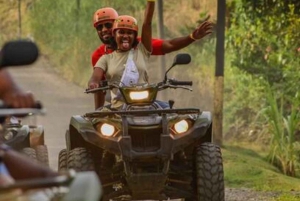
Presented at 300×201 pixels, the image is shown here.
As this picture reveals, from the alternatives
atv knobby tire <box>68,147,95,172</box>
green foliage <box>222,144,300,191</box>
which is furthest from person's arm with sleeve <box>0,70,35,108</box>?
green foliage <box>222,144,300,191</box>

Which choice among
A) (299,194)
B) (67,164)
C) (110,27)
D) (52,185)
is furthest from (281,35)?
(52,185)

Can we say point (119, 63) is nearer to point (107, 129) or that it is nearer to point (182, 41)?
point (182, 41)

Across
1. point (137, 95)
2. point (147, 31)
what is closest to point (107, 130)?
point (137, 95)

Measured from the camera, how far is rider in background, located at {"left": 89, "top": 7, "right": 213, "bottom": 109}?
31.8 ft

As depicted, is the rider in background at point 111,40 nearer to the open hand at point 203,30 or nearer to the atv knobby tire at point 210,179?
the open hand at point 203,30

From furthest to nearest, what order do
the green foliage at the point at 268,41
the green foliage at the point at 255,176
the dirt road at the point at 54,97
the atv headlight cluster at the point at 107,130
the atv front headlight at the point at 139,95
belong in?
the dirt road at the point at 54,97
the green foliage at the point at 268,41
the green foliage at the point at 255,176
the atv front headlight at the point at 139,95
the atv headlight cluster at the point at 107,130

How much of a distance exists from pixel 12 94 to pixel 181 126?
4.24 m

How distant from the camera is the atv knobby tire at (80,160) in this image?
344 inches

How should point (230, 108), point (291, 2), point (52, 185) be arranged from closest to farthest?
point (52, 185) → point (291, 2) → point (230, 108)

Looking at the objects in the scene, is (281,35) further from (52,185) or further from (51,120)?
(52,185)

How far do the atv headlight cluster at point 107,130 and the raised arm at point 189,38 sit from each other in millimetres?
1462

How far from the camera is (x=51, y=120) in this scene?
1039 inches

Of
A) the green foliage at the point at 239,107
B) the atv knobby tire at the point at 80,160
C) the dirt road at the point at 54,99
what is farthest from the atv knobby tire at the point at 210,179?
the green foliage at the point at 239,107

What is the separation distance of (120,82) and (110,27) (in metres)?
0.90
